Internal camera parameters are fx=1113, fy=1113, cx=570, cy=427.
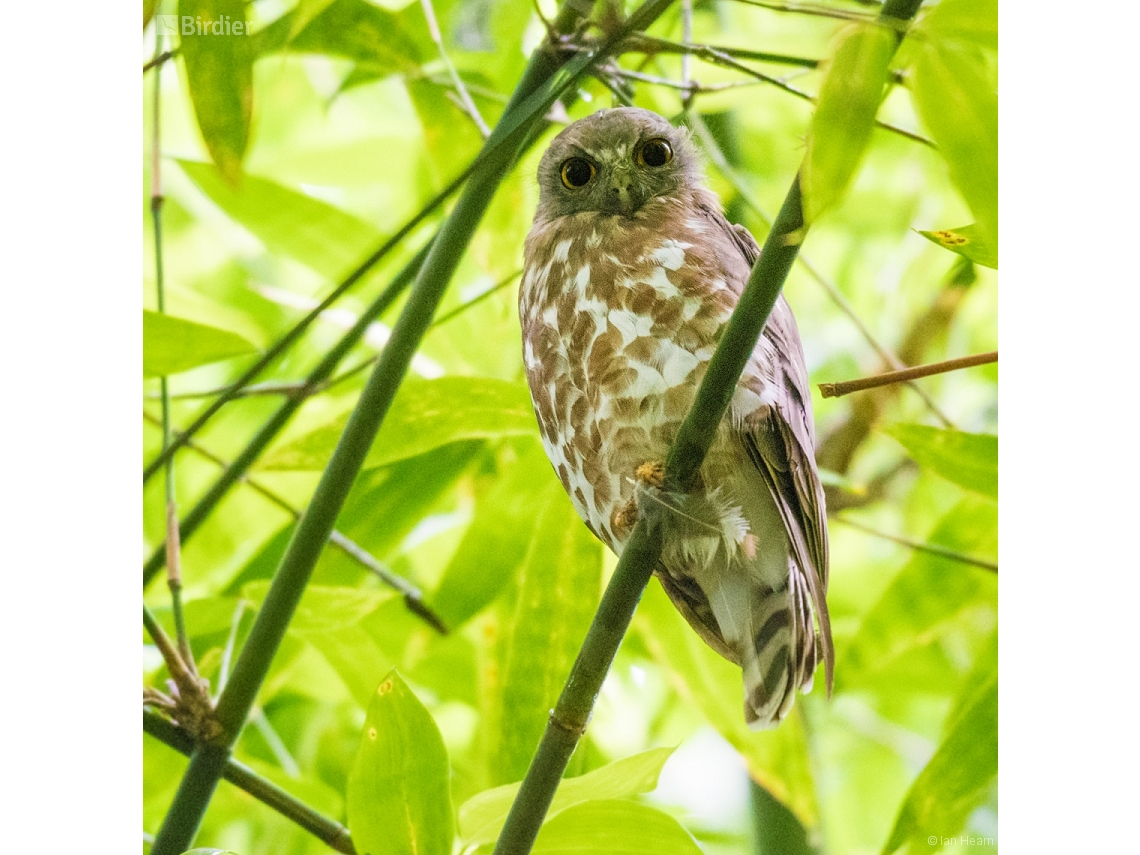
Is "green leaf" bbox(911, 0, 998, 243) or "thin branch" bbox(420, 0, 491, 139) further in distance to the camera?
"thin branch" bbox(420, 0, 491, 139)

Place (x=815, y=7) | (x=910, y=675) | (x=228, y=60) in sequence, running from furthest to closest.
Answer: (x=910, y=675) → (x=228, y=60) → (x=815, y=7)

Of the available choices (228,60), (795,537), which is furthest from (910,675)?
(228,60)

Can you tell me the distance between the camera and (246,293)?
135 centimetres

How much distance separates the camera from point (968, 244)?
116 cm

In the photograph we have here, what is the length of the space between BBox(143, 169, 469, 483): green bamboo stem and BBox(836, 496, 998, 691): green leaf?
69cm

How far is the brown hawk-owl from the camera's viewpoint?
3.73 feet

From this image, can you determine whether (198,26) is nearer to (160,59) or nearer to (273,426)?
(160,59)

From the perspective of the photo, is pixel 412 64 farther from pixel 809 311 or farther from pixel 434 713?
pixel 434 713

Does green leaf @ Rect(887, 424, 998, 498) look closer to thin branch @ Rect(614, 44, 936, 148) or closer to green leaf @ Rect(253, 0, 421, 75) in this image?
thin branch @ Rect(614, 44, 936, 148)

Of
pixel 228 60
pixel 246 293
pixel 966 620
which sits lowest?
pixel 966 620

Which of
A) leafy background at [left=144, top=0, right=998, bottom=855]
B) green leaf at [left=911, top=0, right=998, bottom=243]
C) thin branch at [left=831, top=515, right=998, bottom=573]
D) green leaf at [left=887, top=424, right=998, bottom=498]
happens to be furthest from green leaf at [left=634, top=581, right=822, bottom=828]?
green leaf at [left=911, top=0, right=998, bottom=243]

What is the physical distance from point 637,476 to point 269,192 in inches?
22.5

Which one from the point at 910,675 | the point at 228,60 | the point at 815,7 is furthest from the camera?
the point at 910,675

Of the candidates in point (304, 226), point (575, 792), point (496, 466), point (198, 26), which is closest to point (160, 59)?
point (198, 26)
